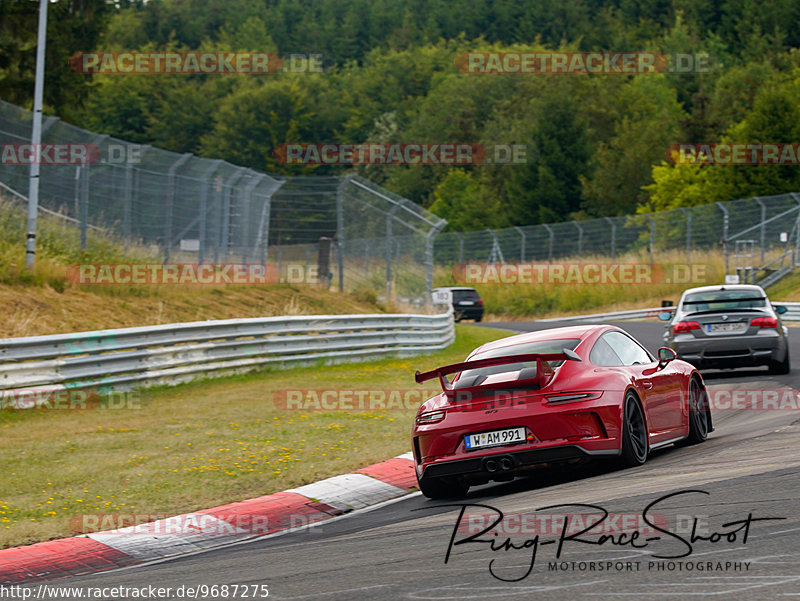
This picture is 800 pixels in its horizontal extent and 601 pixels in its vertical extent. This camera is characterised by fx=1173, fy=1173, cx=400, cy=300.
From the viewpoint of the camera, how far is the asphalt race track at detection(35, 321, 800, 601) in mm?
5230

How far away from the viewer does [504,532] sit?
6.58 m

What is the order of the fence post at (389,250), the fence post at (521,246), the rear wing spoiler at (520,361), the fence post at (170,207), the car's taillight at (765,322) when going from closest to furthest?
the rear wing spoiler at (520,361) → the car's taillight at (765,322) → the fence post at (170,207) → the fence post at (389,250) → the fence post at (521,246)

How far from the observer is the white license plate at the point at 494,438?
27.4ft

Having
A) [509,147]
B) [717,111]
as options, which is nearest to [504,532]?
[717,111]

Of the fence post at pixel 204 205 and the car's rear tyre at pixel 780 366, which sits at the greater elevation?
the fence post at pixel 204 205

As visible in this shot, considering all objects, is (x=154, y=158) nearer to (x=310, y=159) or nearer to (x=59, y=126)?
(x=59, y=126)

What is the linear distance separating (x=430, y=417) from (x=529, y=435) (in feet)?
2.77

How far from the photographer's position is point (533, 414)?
8367 mm

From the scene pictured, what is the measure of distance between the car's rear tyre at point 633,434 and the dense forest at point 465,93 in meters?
24.2

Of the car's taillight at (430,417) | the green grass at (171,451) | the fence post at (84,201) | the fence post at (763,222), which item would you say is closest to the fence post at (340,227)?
the fence post at (84,201)

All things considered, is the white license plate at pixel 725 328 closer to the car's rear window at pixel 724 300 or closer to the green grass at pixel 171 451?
the car's rear window at pixel 724 300

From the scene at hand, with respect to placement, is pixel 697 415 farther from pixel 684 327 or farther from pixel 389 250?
pixel 389 250

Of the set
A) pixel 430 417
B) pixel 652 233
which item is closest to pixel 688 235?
pixel 652 233

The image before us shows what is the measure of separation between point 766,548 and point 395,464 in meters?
5.09
